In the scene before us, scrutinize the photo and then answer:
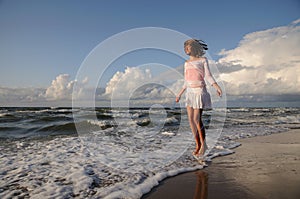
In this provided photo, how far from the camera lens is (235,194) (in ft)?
7.29

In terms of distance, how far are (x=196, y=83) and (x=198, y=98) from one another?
257mm

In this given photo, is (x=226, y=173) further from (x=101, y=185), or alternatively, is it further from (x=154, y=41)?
(x=154, y=41)

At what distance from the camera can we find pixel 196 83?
365cm

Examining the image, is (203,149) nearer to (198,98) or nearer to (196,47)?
(198,98)

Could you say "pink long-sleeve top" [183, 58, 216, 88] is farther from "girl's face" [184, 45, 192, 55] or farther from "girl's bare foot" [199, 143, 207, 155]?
"girl's bare foot" [199, 143, 207, 155]

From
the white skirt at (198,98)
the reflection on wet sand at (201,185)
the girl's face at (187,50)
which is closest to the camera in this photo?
the reflection on wet sand at (201,185)

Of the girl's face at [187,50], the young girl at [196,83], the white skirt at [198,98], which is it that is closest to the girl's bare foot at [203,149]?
the young girl at [196,83]

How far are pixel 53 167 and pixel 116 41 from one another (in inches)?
Answer: 110

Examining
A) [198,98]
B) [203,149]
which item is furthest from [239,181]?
[198,98]

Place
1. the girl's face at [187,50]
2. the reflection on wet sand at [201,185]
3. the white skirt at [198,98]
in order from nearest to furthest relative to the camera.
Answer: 1. the reflection on wet sand at [201,185]
2. the white skirt at [198,98]
3. the girl's face at [187,50]

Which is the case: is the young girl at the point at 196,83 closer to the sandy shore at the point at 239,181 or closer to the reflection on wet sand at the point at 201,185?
the sandy shore at the point at 239,181

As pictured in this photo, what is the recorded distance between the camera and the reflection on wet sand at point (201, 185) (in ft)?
7.34

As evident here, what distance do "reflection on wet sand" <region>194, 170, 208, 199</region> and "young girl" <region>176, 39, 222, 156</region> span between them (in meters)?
0.87

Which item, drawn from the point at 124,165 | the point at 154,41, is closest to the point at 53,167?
the point at 124,165
